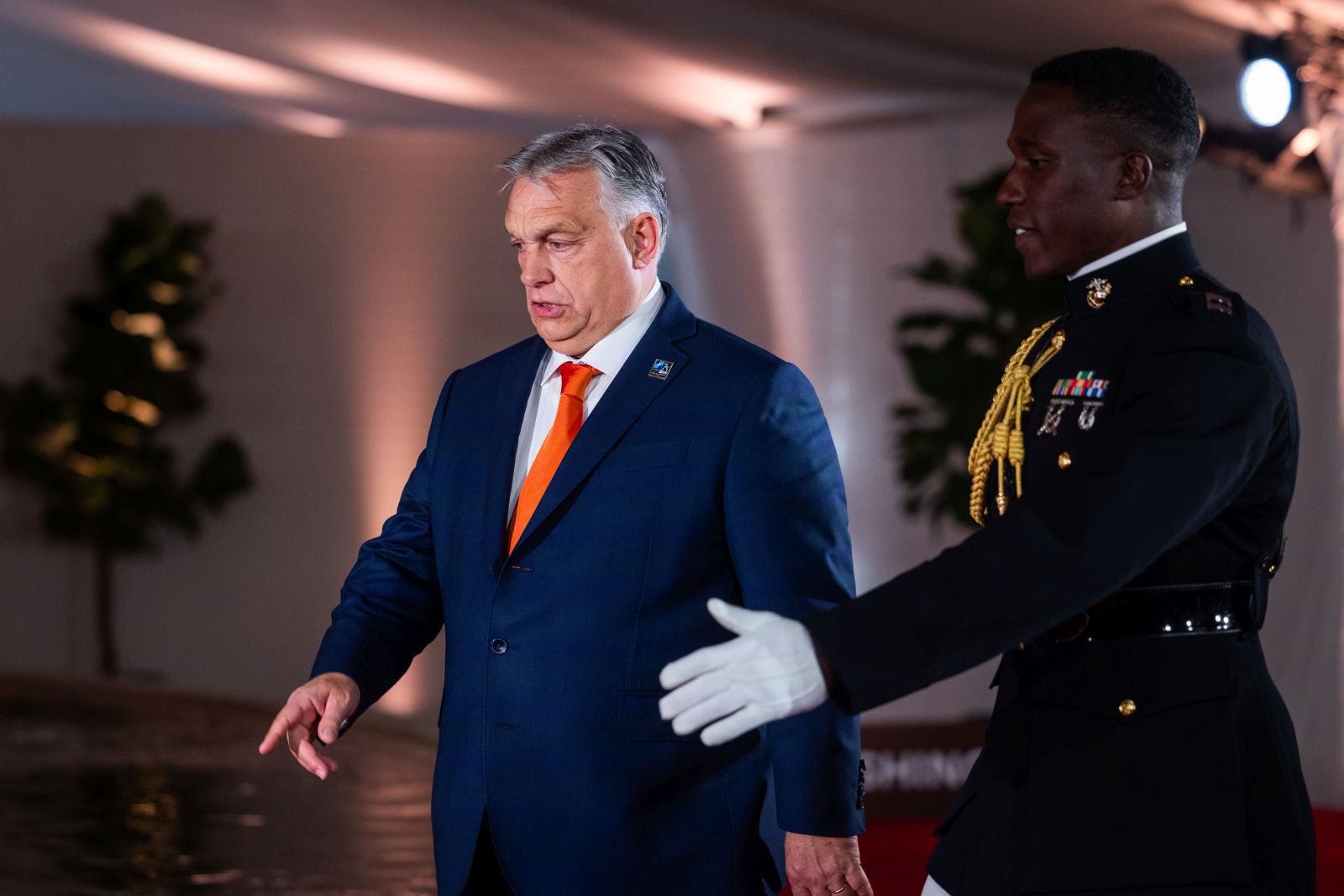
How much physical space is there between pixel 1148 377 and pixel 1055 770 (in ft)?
1.22

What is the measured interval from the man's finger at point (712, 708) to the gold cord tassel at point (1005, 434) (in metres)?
0.48

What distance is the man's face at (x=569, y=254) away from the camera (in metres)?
1.98

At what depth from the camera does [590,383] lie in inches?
79.9

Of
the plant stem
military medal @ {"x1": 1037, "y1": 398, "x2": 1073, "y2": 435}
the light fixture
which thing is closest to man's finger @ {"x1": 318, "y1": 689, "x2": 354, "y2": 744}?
military medal @ {"x1": 1037, "y1": 398, "x2": 1073, "y2": 435}

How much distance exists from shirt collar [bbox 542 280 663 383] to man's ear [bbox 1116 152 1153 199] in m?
0.75

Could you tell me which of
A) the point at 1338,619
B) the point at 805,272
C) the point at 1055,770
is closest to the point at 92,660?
the point at 805,272

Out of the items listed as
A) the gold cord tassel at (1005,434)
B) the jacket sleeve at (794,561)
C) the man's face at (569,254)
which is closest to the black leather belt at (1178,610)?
the gold cord tassel at (1005,434)

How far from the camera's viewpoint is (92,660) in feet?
28.6

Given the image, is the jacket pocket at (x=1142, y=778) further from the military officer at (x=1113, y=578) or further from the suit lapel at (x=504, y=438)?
the suit lapel at (x=504, y=438)

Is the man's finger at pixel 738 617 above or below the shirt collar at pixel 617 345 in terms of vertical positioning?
below

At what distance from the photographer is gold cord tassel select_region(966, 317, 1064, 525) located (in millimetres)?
1505

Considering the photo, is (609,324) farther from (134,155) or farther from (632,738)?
(134,155)

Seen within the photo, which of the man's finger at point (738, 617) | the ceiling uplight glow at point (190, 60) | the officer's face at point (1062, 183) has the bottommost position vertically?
the man's finger at point (738, 617)

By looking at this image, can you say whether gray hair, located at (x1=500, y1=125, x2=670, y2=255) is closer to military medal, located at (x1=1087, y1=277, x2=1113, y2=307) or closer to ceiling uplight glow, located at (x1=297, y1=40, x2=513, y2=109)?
military medal, located at (x1=1087, y1=277, x2=1113, y2=307)
